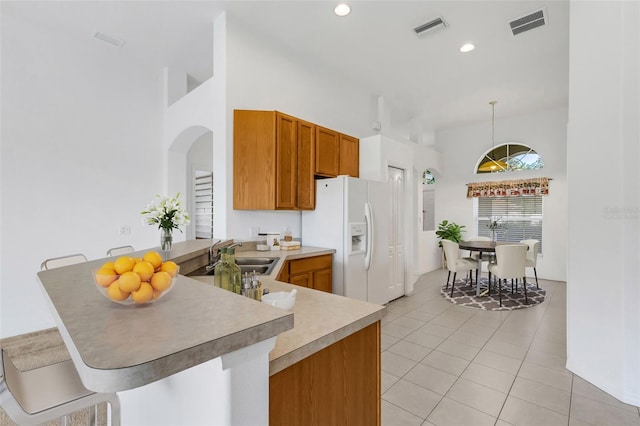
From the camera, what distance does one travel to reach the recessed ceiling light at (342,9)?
9.96ft

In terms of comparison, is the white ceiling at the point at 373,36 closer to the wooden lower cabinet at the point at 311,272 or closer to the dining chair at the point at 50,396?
the wooden lower cabinet at the point at 311,272

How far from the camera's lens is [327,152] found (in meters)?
3.81

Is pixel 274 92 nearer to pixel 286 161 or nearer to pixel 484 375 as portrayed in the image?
pixel 286 161

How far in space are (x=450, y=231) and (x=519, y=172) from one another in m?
1.89

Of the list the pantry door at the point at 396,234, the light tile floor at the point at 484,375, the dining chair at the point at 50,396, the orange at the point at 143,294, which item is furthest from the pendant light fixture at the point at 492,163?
the dining chair at the point at 50,396

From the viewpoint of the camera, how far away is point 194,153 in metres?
4.94

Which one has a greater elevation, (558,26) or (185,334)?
(558,26)

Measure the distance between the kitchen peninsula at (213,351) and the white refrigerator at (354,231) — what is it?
213cm

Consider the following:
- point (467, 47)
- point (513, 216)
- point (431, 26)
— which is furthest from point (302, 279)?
point (513, 216)

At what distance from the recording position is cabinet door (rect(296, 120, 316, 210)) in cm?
347

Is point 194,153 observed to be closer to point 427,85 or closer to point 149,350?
point 427,85

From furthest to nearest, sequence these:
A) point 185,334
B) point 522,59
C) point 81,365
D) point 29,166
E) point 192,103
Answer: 1. point 522,59
2. point 192,103
3. point 29,166
4. point 185,334
5. point 81,365

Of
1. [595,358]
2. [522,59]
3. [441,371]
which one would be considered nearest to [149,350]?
[441,371]

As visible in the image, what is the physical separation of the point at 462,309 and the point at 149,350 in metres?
4.37
